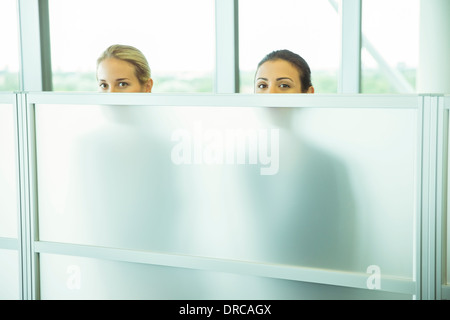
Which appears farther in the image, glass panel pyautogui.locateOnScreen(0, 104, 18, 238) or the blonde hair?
the blonde hair

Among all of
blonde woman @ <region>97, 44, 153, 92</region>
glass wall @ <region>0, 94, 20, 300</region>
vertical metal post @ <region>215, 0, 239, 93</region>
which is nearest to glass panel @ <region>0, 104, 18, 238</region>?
glass wall @ <region>0, 94, 20, 300</region>

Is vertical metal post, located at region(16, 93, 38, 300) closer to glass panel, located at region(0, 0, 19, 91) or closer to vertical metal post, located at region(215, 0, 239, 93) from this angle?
vertical metal post, located at region(215, 0, 239, 93)

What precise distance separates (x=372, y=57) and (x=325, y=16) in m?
0.38

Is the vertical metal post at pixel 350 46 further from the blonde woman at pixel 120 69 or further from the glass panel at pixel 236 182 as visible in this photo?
the glass panel at pixel 236 182

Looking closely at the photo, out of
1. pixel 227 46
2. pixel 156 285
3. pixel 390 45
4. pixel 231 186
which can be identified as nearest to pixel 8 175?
pixel 156 285

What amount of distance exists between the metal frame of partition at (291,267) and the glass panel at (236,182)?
0.6 inches

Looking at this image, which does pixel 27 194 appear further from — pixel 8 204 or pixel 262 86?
pixel 262 86

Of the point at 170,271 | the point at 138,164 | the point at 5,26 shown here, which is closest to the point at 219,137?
the point at 138,164

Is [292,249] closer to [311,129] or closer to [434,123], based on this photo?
[311,129]

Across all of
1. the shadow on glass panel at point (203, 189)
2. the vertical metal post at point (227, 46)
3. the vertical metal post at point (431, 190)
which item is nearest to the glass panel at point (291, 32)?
the vertical metal post at point (227, 46)

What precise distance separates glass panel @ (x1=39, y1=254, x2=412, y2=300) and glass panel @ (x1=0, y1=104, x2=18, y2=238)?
0.35ft

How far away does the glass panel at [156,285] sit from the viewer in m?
1.09

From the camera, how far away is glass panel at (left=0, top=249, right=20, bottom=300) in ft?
4.28

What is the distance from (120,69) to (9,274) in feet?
2.97
